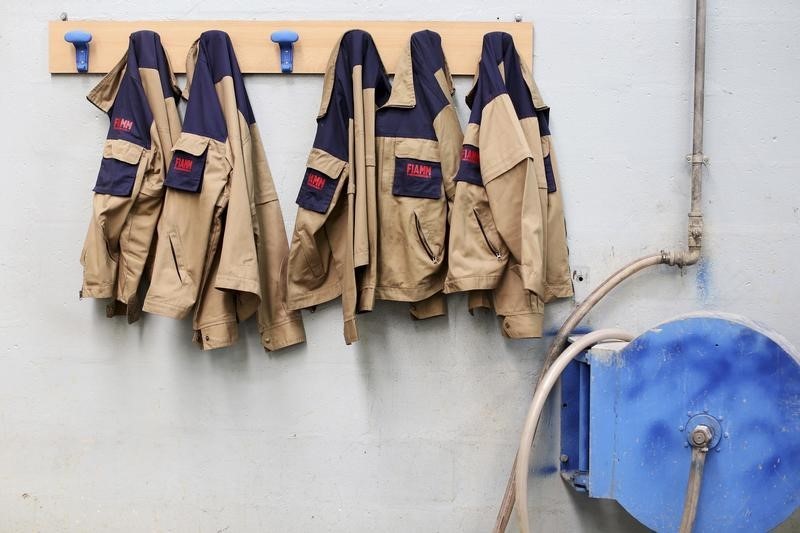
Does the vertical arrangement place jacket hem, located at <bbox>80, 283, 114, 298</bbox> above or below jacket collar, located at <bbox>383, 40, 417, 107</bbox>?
below

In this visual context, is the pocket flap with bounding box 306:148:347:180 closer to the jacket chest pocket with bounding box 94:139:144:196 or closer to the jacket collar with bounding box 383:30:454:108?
the jacket collar with bounding box 383:30:454:108

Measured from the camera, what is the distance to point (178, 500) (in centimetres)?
209

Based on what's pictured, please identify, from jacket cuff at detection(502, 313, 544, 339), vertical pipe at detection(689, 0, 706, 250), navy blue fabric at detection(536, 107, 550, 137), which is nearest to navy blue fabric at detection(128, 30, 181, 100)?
navy blue fabric at detection(536, 107, 550, 137)

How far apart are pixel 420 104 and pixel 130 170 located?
0.77 meters

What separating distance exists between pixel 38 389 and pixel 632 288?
1.72m

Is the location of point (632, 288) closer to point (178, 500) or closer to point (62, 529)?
point (178, 500)

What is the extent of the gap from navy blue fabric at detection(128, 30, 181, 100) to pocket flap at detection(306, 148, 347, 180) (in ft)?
1.42

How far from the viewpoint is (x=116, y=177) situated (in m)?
1.89

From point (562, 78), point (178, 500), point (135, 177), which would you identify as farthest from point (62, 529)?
point (562, 78)

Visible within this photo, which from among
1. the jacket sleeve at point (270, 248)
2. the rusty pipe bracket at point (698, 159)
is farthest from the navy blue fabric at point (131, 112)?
the rusty pipe bracket at point (698, 159)

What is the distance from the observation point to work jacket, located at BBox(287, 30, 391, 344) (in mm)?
1872

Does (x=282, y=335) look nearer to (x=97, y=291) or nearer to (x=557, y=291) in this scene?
(x=97, y=291)

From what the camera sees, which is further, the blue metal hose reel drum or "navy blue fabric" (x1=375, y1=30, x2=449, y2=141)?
"navy blue fabric" (x1=375, y1=30, x2=449, y2=141)

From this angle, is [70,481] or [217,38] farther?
[70,481]
